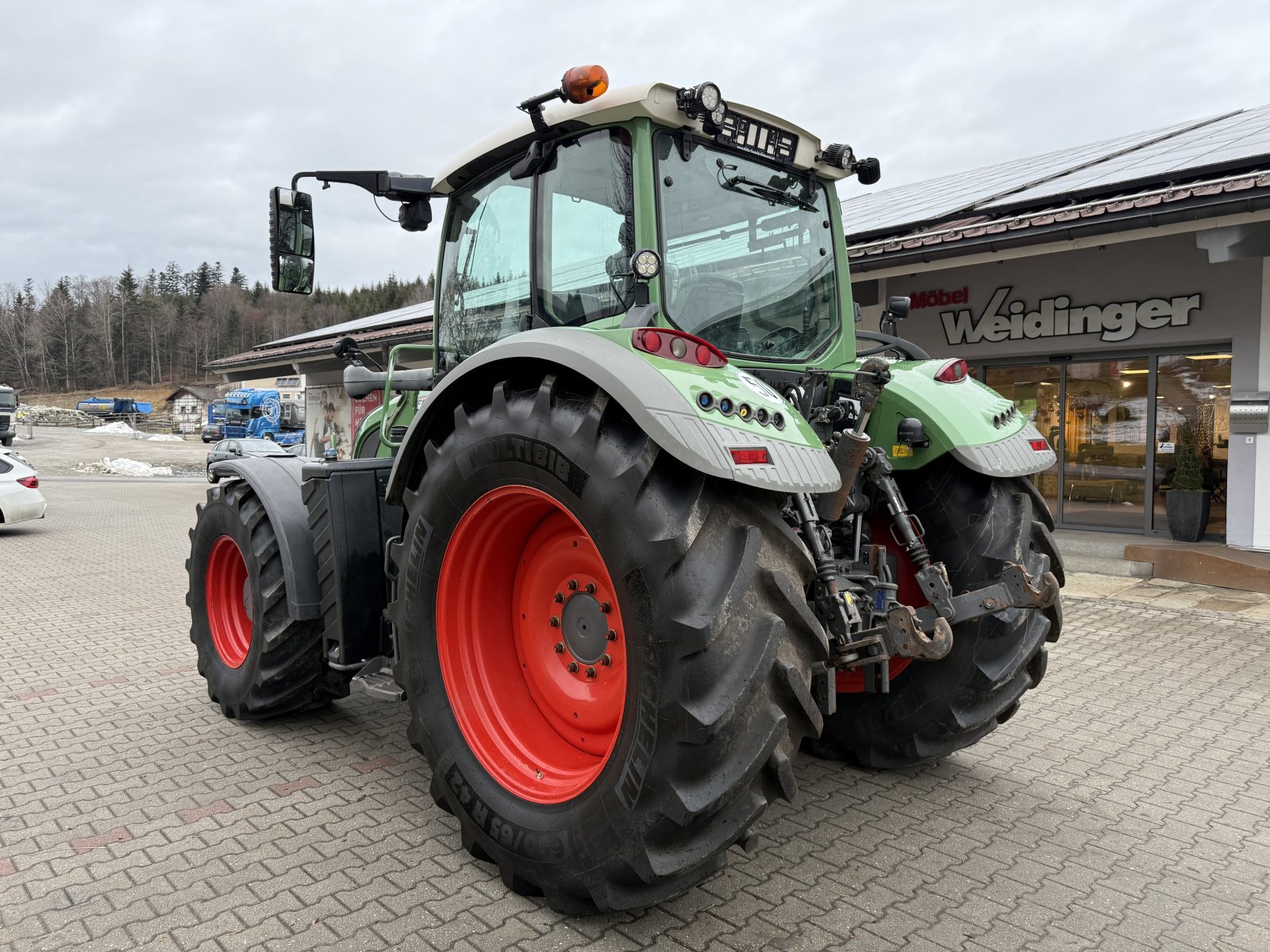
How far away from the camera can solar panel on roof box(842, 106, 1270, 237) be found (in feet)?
30.2

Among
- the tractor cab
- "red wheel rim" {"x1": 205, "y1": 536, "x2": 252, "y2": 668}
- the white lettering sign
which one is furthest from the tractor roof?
the white lettering sign

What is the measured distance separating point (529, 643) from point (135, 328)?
108 metres

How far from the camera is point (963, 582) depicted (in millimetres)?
3322

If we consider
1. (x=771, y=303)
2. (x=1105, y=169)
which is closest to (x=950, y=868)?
(x=771, y=303)

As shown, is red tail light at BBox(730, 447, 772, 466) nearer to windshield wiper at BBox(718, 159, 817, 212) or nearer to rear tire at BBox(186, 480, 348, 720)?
windshield wiper at BBox(718, 159, 817, 212)

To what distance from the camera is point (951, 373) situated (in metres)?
3.65

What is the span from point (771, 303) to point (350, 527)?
193cm

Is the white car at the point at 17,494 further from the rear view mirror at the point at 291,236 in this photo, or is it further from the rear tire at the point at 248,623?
the rear view mirror at the point at 291,236

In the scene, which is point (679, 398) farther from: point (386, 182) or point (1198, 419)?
point (1198, 419)

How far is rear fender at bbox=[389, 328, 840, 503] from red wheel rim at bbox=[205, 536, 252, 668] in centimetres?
238

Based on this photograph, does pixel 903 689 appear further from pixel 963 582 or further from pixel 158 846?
pixel 158 846

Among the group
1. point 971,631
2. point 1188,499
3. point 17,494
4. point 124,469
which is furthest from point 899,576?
point 124,469

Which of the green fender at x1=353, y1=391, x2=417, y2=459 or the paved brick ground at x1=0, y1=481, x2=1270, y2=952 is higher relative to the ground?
the green fender at x1=353, y1=391, x2=417, y2=459

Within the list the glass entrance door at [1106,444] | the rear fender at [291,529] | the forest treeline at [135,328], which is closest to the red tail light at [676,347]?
the rear fender at [291,529]
